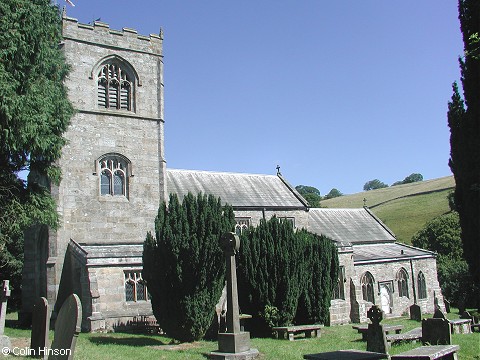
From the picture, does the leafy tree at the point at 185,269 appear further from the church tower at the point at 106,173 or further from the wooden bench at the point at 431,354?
the wooden bench at the point at 431,354

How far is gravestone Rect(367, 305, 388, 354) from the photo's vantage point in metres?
11.9

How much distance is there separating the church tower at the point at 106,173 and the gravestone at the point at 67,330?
1148cm

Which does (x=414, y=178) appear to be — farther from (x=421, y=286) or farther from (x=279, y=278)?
(x=279, y=278)

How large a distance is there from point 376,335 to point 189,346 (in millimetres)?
5874

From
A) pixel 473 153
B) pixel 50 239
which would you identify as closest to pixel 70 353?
pixel 50 239

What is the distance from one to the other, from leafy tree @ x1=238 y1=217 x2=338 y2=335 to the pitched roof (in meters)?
12.1

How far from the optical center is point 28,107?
576 inches

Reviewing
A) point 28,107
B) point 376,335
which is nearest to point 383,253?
point 376,335

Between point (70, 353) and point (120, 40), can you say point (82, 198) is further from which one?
point (70, 353)

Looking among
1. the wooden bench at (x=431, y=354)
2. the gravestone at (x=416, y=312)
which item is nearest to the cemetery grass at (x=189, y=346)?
the wooden bench at (x=431, y=354)

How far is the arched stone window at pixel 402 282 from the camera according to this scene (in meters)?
31.0

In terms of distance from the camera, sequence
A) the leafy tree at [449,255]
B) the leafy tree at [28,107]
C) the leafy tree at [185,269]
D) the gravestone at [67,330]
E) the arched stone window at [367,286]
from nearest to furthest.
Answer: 1. the gravestone at [67,330]
2. the leafy tree at [28,107]
3. the leafy tree at [185,269]
4. the arched stone window at [367,286]
5. the leafy tree at [449,255]

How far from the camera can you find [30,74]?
15.2 metres

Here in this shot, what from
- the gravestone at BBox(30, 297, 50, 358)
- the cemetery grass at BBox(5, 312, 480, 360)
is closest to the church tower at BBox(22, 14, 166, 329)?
the cemetery grass at BBox(5, 312, 480, 360)
